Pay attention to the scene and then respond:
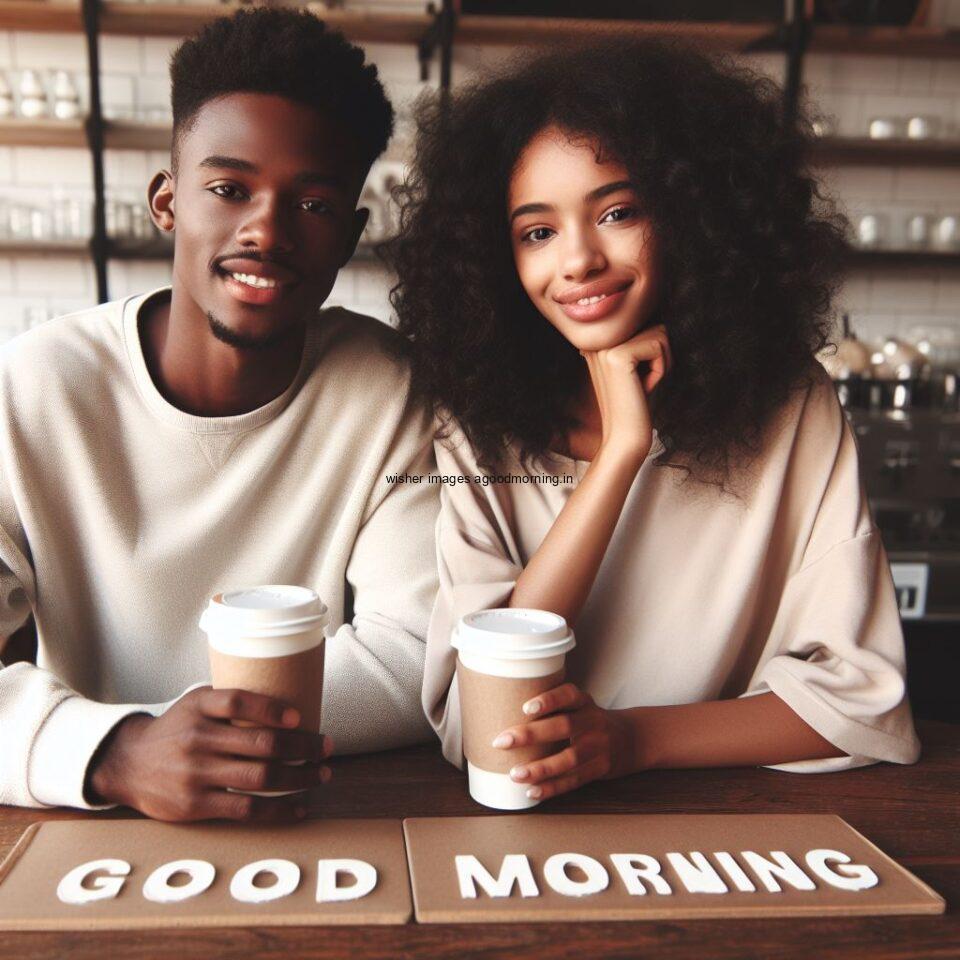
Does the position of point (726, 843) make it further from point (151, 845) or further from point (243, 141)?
point (243, 141)

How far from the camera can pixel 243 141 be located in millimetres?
1118

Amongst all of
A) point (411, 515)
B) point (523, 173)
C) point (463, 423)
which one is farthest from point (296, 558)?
point (523, 173)

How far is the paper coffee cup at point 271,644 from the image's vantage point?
0.73m

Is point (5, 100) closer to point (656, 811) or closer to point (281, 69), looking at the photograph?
point (281, 69)

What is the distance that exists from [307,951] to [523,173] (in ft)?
2.82

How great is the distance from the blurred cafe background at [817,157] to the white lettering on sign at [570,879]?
2503mm

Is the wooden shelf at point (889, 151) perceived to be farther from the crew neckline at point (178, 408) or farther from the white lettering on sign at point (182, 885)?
the white lettering on sign at point (182, 885)

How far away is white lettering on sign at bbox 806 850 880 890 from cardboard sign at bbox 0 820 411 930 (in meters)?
0.31

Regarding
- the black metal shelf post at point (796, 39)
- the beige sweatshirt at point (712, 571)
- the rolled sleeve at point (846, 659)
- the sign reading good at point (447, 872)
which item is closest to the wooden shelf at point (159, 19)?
the black metal shelf post at point (796, 39)

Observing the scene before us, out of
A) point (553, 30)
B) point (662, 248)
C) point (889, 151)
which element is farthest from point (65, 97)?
point (889, 151)

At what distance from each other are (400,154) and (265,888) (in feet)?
10.3

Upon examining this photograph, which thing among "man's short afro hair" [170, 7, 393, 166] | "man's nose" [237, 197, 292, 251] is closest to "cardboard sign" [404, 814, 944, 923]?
"man's nose" [237, 197, 292, 251]

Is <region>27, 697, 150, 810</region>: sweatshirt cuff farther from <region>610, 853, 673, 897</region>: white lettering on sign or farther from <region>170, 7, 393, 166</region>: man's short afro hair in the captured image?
<region>170, 7, 393, 166</region>: man's short afro hair

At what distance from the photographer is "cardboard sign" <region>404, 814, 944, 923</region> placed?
65cm
